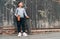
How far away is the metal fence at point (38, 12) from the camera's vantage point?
1423 cm

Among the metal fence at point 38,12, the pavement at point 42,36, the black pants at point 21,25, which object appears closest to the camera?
the pavement at point 42,36

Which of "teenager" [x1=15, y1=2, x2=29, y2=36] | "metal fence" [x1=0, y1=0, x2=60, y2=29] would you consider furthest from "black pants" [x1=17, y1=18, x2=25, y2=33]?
"metal fence" [x1=0, y1=0, x2=60, y2=29]

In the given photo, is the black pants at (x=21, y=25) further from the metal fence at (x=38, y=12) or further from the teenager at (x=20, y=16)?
the metal fence at (x=38, y=12)

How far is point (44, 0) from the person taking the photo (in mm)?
14305

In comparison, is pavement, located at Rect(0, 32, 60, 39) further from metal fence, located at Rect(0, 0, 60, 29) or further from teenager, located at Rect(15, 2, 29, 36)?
metal fence, located at Rect(0, 0, 60, 29)

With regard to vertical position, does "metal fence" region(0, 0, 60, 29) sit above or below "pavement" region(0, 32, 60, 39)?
above

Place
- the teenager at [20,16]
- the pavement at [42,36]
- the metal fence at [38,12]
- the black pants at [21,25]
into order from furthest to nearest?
the metal fence at [38,12] → the black pants at [21,25] → the teenager at [20,16] → the pavement at [42,36]

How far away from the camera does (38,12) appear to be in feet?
47.0

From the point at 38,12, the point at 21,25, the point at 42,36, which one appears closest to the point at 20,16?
the point at 21,25

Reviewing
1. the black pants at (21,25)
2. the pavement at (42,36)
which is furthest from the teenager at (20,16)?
Answer: the pavement at (42,36)

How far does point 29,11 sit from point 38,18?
603 millimetres

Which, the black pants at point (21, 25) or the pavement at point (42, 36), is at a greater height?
the black pants at point (21, 25)

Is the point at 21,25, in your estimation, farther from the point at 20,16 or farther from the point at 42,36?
the point at 42,36

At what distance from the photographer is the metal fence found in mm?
14227
